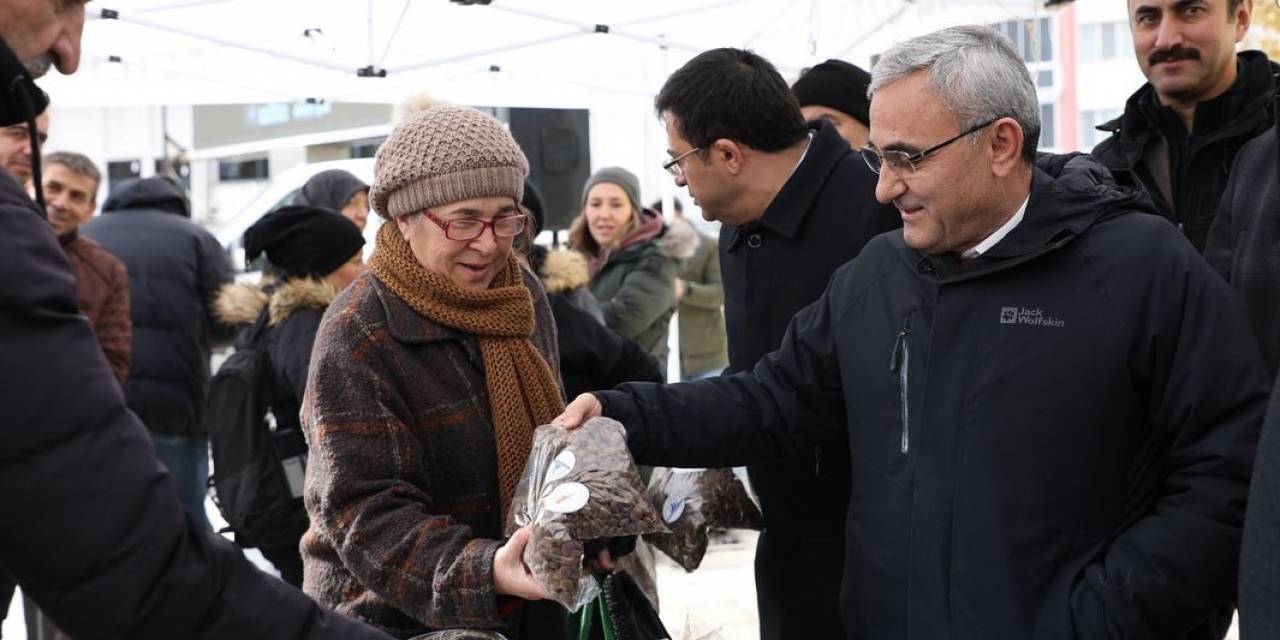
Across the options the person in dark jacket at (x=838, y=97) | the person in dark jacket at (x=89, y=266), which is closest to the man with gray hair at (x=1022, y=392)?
the person in dark jacket at (x=838, y=97)

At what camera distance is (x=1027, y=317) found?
2.31 metres

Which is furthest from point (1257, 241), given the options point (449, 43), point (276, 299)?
point (449, 43)

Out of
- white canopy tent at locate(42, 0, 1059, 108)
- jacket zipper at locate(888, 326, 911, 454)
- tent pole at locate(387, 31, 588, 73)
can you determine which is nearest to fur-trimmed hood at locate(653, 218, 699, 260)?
white canopy tent at locate(42, 0, 1059, 108)

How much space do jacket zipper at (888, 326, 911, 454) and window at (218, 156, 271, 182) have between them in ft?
113

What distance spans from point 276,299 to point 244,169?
34.2 metres

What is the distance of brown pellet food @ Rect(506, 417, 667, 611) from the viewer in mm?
2232

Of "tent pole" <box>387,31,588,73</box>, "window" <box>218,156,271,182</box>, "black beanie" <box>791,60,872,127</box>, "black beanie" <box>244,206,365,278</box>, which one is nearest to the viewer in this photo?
"black beanie" <box>244,206,365,278</box>

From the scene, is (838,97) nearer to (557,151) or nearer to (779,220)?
(779,220)

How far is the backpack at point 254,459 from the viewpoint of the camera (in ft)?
13.2

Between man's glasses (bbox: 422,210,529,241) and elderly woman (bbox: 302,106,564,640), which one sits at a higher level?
man's glasses (bbox: 422,210,529,241)

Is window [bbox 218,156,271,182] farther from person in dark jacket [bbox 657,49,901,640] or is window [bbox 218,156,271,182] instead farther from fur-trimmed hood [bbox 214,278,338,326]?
person in dark jacket [bbox 657,49,901,640]

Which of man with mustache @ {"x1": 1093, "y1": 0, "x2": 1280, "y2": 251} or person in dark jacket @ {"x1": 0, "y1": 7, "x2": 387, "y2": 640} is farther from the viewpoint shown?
man with mustache @ {"x1": 1093, "y1": 0, "x2": 1280, "y2": 251}

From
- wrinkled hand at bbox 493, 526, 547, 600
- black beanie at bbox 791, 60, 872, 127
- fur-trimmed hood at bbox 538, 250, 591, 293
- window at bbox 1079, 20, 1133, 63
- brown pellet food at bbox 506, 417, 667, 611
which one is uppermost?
window at bbox 1079, 20, 1133, 63

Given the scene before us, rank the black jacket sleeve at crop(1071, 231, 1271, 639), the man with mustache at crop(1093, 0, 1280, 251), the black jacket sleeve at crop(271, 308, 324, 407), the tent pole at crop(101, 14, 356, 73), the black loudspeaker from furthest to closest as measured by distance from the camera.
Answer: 1. the black loudspeaker
2. the tent pole at crop(101, 14, 356, 73)
3. the black jacket sleeve at crop(271, 308, 324, 407)
4. the man with mustache at crop(1093, 0, 1280, 251)
5. the black jacket sleeve at crop(1071, 231, 1271, 639)
